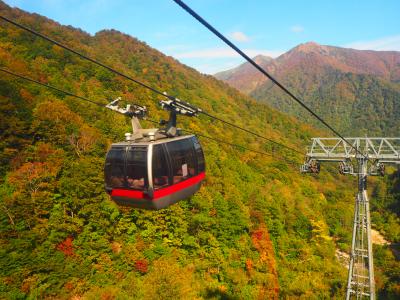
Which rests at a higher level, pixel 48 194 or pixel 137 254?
pixel 48 194

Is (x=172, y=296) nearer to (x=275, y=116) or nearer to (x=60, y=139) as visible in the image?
(x=60, y=139)

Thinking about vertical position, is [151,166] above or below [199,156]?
below

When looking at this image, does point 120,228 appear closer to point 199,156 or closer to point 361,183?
point 361,183

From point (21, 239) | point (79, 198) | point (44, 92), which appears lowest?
point (21, 239)

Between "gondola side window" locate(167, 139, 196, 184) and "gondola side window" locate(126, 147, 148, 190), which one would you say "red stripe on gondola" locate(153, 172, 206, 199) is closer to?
"gondola side window" locate(167, 139, 196, 184)

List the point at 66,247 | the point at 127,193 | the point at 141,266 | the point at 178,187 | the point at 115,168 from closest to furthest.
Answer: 1. the point at 127,193
2. the point at 115,168
3. the point at 178,187
4. the point at 66,247
5. the point at 141,266

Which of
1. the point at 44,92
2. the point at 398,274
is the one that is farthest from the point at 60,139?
the point at 398,274

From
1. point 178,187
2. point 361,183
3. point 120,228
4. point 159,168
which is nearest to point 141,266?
point 120,228
